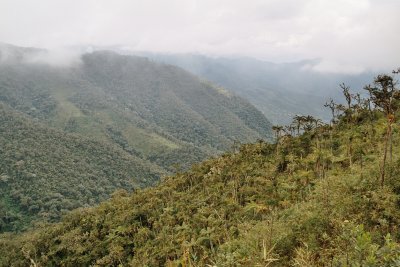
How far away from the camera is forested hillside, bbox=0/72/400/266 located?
1788 centimetres

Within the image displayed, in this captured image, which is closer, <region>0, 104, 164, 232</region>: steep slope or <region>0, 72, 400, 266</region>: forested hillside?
<region>0, 72, 400, 266</region>: forested hillside

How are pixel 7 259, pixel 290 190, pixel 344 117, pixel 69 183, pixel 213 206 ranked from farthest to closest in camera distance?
pixel 69 183 < pixel 7 259 < pixel 344 117 < pixel 213 206 < pixel 290 190

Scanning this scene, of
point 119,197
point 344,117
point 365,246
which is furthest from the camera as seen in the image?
point 119,197

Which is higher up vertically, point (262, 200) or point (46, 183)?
point (262, 200)

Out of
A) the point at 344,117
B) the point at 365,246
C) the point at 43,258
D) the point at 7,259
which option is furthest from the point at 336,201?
the point at 7,259

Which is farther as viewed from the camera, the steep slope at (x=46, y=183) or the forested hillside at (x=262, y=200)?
the steep slope at (x=46, y=183)

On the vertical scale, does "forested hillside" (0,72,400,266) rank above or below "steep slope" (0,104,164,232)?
above

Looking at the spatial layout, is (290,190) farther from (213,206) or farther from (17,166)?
(17,166)

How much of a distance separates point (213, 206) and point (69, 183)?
137 meters

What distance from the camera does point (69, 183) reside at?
→ 17150 cm

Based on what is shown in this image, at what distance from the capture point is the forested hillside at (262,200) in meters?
17.9

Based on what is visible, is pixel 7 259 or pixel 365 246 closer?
pixel 365 246

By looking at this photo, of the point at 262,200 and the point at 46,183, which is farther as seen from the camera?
the point at 46,183

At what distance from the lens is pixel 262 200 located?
4100 cm
